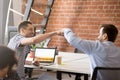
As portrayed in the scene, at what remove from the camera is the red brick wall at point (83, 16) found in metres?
5.48

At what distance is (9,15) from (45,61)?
2.73m

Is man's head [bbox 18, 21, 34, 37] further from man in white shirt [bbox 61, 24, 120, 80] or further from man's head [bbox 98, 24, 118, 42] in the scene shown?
man's head [bbox 98, 24, 118, 42]

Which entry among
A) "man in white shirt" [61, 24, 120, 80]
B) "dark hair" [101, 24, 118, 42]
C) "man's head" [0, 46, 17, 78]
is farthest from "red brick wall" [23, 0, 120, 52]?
"man's head" [0, 46, 17, 78]

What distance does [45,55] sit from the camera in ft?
11.1

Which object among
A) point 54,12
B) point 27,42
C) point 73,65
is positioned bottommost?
point 73,65

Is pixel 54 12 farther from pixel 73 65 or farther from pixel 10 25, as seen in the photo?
pixel 73 65

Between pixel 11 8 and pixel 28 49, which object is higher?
pixel 11 8

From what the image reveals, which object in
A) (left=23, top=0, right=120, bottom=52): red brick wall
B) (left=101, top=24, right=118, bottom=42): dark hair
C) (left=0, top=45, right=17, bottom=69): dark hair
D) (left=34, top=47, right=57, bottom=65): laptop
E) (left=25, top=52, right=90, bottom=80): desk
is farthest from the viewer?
(left=23, top=0, right=120, bottom=52): red brick wall

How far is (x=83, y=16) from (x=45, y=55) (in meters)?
2.56

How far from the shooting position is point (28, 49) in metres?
3.55

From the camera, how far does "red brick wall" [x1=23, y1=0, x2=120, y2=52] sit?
5477 mm

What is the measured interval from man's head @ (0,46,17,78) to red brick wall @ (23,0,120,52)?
13.0 ft

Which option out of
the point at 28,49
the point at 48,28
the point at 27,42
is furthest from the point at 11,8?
the point at 27,42

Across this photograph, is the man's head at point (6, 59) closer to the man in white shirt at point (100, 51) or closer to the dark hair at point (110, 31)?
the man in white shirt at point (100, 51)
